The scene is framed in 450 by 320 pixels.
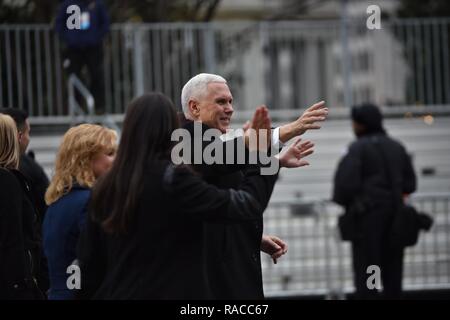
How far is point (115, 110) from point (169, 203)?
35.1 ft

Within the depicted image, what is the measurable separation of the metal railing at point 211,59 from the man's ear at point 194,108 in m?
9.06

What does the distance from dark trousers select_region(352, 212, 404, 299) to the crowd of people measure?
4404 millimetres

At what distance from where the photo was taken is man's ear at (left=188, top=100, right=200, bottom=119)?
17.9ft

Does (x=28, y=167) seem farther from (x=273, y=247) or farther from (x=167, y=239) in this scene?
(x=167, y=239)

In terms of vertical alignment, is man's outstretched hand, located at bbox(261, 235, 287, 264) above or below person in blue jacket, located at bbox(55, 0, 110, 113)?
below

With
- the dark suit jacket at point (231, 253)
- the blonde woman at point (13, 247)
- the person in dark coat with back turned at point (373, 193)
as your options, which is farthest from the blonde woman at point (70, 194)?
the person in dark coat with back turned at point (373, 193)

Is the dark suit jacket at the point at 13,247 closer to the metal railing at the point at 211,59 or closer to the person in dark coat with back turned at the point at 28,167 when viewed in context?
the person in dark coat with back turned at the point at 28,167

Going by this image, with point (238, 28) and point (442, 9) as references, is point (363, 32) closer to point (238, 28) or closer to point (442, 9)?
point (238, 28)

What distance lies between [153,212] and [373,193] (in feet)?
20.6

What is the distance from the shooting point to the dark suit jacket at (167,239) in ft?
14.5

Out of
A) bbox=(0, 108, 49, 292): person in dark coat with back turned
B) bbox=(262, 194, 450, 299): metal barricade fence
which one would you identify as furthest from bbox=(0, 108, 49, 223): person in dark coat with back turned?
bbox=(262, 194, 450, 299): metal barricade fence

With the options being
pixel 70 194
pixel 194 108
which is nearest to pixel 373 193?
pixel 70 194

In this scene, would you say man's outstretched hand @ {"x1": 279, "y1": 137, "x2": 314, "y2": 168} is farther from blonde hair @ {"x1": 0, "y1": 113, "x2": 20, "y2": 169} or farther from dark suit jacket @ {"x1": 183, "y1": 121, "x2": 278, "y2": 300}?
blonde hair @ {"x1": 0, "y1": 113, "x2": 20, "y2": 169}

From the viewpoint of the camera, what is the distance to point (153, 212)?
14.5 feet
